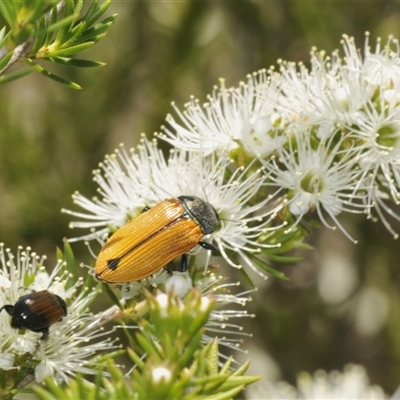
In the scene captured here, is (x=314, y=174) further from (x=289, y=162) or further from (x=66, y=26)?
(x=66, y=26)

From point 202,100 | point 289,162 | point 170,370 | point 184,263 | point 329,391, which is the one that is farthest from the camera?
point 202,100

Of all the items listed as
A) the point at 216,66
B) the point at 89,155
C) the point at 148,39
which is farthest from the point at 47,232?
the point at 216,66

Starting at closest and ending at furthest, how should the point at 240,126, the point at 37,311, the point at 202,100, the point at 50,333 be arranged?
1. the point at 37,311
2. the point at 50,333
3. the point at 240,126
4. the point at 202,100

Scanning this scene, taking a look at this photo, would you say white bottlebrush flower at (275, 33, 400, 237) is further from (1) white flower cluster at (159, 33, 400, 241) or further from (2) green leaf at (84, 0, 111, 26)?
(2) green leaf at (84, 0, 111, 26)

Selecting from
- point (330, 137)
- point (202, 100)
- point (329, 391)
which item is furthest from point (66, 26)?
point (202, 100)

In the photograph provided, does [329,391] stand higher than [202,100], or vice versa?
[202,100]

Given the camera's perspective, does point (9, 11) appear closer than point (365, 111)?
Yes

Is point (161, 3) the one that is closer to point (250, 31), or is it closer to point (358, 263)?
point (250, 31)
